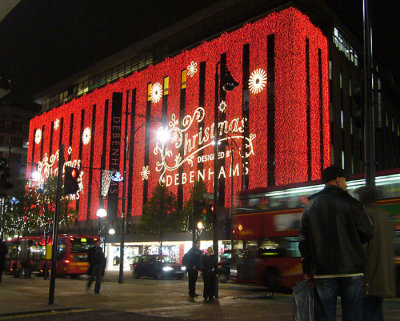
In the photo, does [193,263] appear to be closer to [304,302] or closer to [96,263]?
[96,263]

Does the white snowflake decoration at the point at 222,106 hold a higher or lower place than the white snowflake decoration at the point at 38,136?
lower

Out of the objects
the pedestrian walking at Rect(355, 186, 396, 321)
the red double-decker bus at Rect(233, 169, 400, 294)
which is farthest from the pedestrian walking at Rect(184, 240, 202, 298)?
the pedestrian walking at Rect(355, 186, 396, 321)

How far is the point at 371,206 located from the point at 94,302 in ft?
34.5

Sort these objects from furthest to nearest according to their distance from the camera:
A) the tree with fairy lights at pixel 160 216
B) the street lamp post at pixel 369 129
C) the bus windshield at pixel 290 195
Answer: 1. the tree with fairy lights at pixel 160 216
2. the bus windshield at pixel 290 195
3. the street lamp post at pixel 369 129

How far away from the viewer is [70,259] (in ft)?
103

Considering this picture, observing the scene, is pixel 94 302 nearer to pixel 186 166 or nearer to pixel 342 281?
pixel 342 281

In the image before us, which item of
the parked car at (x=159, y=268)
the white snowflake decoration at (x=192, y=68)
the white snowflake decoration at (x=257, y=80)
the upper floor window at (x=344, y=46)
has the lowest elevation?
the parked car at (x=159, y=268)

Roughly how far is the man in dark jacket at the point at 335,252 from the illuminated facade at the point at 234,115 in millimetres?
27889

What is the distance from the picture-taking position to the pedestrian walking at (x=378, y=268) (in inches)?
189

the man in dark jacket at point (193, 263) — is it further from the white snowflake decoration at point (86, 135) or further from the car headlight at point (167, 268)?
the white snowflake decoration at point (86, 135)

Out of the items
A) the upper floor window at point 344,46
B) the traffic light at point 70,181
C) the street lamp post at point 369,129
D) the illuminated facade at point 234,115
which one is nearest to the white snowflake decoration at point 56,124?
the illuminated facade at point 234,115

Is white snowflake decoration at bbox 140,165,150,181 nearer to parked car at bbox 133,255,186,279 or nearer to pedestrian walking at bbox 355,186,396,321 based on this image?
parked car at bbox 133,255,186,279

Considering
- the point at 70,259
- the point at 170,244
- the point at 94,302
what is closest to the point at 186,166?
the point at 170,244

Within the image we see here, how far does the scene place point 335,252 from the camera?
403 centimetres
